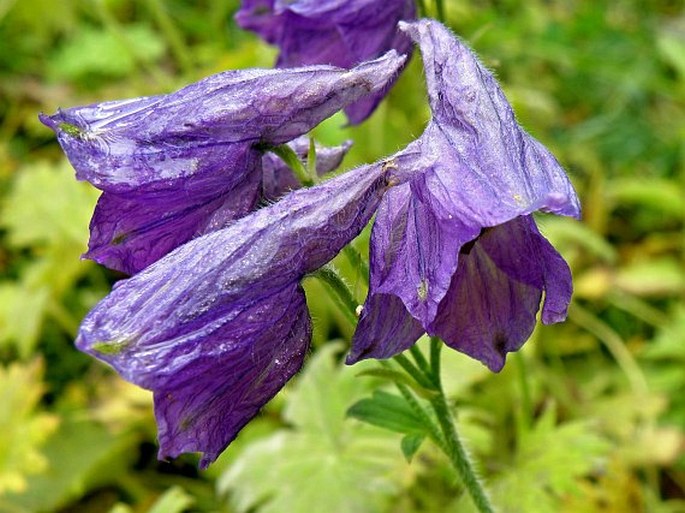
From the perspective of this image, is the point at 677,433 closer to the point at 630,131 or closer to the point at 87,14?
the point at 630,131

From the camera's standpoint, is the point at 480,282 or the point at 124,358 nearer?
the point at 124,358

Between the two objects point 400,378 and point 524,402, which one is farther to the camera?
point 524,402

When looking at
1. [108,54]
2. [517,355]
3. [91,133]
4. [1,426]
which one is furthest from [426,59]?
[108,54]

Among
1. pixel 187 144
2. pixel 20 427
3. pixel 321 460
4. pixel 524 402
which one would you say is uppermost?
pixel 187 144

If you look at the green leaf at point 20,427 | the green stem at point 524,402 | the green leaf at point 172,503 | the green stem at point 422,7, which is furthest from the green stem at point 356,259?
the green leaf at point 20,427

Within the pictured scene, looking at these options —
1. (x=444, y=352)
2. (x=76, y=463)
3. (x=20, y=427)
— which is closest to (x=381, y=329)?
(x=444, y=352)

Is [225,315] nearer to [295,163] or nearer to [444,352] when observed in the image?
[295,163]
